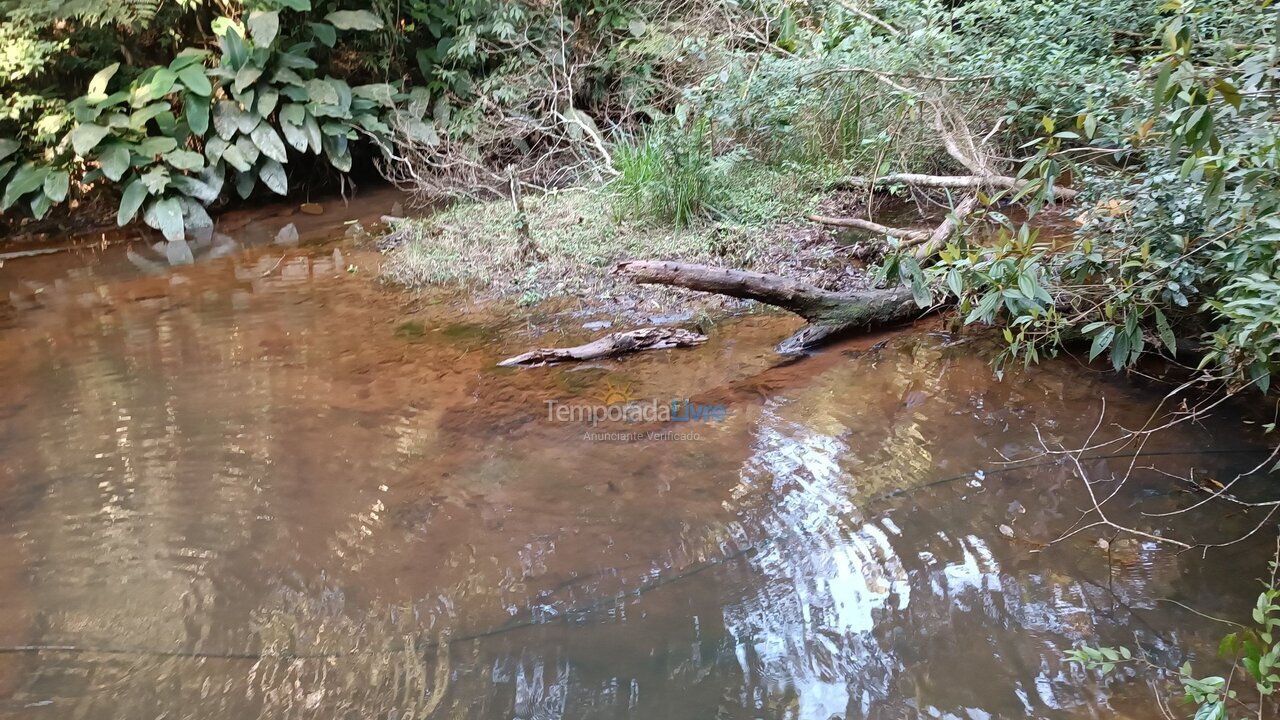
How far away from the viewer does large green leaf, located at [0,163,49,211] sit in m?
6.34

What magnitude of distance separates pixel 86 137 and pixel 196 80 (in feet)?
3.09

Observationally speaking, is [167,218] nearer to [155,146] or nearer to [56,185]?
[155,146]

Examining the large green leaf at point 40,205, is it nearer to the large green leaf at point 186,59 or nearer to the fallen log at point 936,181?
the large green leaf at point 186,59

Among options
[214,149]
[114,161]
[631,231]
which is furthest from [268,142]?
[631,231]

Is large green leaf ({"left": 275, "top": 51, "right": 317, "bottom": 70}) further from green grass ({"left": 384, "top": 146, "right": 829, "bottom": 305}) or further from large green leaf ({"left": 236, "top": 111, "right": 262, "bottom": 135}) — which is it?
green grass ({"left": 384, "top": 146, "right": 829, "bottom": 305})

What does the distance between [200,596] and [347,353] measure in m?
1.85

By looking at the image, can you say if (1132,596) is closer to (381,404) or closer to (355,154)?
(381,404)

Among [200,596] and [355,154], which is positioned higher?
[355,154]

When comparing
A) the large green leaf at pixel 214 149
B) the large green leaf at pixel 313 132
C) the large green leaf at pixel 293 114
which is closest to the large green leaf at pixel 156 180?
the large green leaf at pixel 214 149

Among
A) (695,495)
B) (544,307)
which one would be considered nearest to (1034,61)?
(544,307)

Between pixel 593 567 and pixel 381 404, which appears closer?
pixel 593 567

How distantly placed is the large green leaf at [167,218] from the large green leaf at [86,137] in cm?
60

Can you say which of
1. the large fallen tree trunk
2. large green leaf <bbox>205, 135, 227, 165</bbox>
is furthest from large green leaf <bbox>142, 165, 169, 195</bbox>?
the large fallen tree trunk

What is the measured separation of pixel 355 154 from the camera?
316 inches
